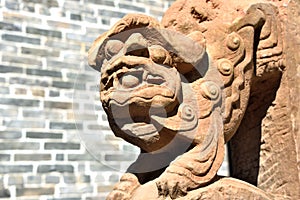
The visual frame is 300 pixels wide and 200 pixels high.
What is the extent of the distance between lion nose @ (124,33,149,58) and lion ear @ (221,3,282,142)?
0.17 metres

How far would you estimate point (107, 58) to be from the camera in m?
1.37

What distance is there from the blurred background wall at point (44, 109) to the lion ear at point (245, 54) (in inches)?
92.1

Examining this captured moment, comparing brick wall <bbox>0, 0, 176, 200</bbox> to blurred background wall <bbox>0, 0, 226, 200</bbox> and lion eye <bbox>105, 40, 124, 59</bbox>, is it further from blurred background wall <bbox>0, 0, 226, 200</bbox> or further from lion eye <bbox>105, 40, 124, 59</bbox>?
lion eye <bbox>105, 40, 124, 59</bbox>

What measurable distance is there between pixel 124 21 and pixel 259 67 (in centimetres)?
35

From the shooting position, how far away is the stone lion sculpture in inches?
51.2

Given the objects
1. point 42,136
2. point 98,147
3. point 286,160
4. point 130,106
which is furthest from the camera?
point 42,136

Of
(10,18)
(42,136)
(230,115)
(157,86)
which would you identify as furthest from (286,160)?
(10,18)

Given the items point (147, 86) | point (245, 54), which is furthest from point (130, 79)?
point (245, 54)

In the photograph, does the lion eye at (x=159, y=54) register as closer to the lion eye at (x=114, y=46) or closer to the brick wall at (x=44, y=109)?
the lion eye at (x=114, y=46)

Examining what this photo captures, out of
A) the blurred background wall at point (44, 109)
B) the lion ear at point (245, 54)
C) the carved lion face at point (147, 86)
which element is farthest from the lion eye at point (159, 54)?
the blurred background wall at point (44, 109)

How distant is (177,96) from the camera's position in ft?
4.34

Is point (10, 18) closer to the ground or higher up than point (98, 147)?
higher up

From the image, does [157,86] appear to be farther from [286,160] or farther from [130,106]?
[286,160]

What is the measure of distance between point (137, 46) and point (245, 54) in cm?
26
